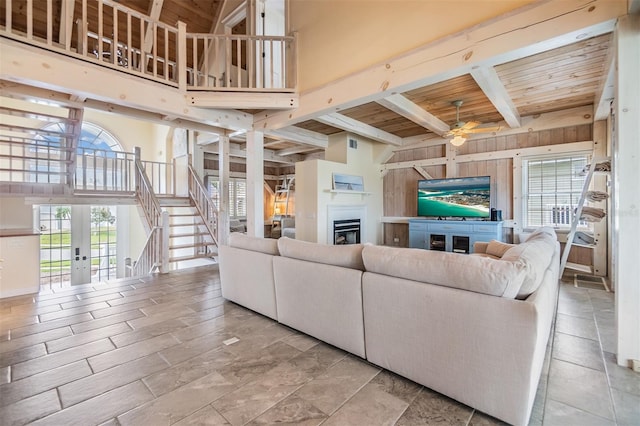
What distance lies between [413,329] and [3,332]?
3.43 m

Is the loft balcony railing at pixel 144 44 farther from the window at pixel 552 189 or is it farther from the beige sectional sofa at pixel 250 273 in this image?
the window at pixel 552 189

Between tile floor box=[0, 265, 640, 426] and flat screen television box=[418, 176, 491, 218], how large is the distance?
8.77 ft

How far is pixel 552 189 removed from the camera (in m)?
5.08

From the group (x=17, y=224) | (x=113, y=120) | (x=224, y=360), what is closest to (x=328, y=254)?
(x=224, y=360)

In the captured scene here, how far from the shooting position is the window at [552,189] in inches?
192

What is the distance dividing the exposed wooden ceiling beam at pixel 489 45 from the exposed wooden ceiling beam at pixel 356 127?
1.17 metres

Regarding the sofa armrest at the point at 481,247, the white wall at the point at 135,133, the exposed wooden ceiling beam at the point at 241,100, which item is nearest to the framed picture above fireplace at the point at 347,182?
the exposed wooden ceiling beam at the point at 241,100

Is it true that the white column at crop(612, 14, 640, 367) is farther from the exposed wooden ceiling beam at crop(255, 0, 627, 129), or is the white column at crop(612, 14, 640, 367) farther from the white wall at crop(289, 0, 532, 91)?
the white wall at crop(289, 0, 532, 91)

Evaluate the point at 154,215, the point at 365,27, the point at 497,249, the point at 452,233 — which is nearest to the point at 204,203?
the point at 154,215

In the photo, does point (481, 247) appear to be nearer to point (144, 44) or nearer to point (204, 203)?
point (144, 44)

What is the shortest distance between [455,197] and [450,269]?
4.49m

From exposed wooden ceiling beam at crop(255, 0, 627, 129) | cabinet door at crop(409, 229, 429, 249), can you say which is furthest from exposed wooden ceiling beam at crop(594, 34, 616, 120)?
cabinet door at crop(409, 229, 429, 249)

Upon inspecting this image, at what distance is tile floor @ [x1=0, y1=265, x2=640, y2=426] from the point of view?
1554 millimetres

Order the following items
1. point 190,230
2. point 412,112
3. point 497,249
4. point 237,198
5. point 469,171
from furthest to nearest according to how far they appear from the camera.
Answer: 1. point 237,198
2. point 190,230
3. point 469,171
4. point 412,112
5. point 497,249
